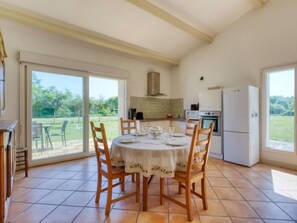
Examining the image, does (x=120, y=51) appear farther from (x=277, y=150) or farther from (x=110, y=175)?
(x=277, y=150)

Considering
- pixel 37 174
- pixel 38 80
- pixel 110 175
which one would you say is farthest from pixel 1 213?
Result: pixel 38 80

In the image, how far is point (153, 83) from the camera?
16.9 ft

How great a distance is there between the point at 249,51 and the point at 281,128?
73.3 inches

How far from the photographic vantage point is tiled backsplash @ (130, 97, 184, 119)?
5.09 meters

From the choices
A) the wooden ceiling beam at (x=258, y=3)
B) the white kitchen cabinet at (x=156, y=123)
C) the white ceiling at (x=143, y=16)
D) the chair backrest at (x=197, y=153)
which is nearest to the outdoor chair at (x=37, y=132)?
the white ceiling at (x=143, y=16)

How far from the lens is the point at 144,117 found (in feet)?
17.1

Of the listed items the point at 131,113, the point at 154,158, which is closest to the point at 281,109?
the point at 154,158

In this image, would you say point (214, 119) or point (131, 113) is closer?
point (214, 119)

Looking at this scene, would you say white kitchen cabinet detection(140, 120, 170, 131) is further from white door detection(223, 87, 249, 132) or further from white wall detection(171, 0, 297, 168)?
white door detection(223, 87, 249, 132)

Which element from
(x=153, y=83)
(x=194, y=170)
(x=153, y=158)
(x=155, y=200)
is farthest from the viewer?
(x=153, y=83)

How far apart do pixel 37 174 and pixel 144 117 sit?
9.96 feet

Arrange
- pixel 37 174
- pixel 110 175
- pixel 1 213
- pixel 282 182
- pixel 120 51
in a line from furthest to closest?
pixel 120 51 < pixel 37 174 < pixel 282 182 < pixel 110 175 < pixel 1 213

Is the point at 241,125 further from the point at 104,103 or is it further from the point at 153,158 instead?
the point at 104,103

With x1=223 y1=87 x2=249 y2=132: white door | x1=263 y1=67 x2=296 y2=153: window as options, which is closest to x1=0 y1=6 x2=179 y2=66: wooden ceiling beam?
x1=223 y1=87 x2=249 y2=132: white door
